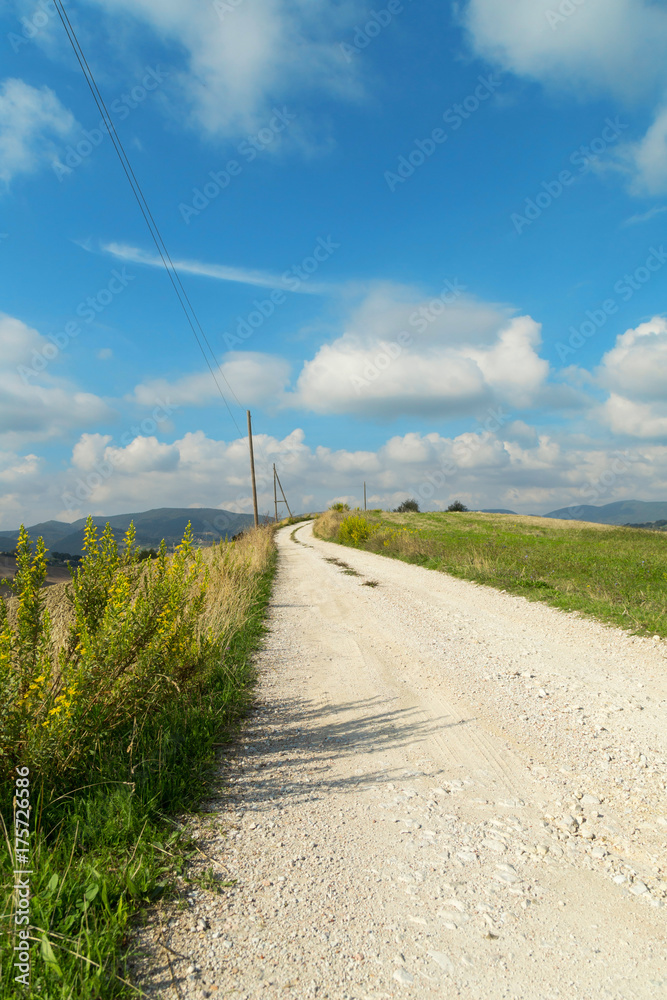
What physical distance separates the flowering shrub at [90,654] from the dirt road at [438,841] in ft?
3.18

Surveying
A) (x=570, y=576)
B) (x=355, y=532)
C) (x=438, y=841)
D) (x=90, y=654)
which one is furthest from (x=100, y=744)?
(x=355, y=532)

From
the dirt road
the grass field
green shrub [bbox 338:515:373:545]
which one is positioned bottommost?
the dirt road

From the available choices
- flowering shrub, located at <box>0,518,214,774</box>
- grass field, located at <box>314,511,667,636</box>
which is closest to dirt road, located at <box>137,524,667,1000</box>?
flowering shrub, located at <box>0,518,214,774</box>

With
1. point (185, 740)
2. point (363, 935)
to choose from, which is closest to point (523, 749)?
point (363, 935)

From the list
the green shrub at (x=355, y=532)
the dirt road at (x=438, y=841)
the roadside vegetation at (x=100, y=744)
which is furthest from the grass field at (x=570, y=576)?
the roadside vegetation at (x=100, y=744)

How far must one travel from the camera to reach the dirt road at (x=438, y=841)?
200 cm

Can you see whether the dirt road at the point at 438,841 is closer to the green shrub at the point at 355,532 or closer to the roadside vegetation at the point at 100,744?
the roadside vegetation at the point at 100,744

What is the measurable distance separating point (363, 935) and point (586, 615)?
750 centimetres

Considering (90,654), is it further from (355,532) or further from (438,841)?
(355,532)

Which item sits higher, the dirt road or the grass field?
the grass field

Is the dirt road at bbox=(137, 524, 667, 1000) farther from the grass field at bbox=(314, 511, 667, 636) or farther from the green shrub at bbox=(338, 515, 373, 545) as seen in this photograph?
the green shrub at bbox=(338, 515, 373, 545)

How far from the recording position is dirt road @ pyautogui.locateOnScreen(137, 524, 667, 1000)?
6.56ft

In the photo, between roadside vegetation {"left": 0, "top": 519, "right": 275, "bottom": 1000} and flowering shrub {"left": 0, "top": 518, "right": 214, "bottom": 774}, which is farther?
flowering shrub {"left": 0, "top": 518, "right": 214, "bottom": 774}

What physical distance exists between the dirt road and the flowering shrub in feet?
3.18
